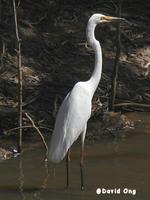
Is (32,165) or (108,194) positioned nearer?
(108,194)

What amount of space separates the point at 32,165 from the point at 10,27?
5026mm

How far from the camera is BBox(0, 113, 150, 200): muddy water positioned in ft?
27.3

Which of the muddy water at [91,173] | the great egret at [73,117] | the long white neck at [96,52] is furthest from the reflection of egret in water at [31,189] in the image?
the long white neck at [96,52]

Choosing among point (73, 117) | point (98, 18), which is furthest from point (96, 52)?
point (73, 117)

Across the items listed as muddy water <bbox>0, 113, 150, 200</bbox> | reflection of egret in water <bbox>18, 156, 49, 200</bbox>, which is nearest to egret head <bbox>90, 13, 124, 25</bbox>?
muddy water <bbox>0, 113, 150, 200</bbox>

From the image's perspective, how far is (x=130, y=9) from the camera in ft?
49.2

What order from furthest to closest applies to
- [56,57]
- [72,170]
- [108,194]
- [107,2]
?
[107,2], [56,57], [72,170], [108,194]

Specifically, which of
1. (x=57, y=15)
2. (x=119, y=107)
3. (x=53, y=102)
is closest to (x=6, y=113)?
(x=53, y=102)

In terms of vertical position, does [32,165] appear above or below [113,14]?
below

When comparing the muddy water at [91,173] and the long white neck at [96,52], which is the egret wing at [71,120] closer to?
the long white neck at [96,52]

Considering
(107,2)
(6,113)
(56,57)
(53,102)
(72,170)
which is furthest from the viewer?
(107,2)

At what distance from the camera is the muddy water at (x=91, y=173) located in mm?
8320

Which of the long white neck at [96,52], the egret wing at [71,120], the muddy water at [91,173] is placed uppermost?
the long white neck at [96,52]

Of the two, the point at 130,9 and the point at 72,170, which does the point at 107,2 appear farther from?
the point at 72,170
